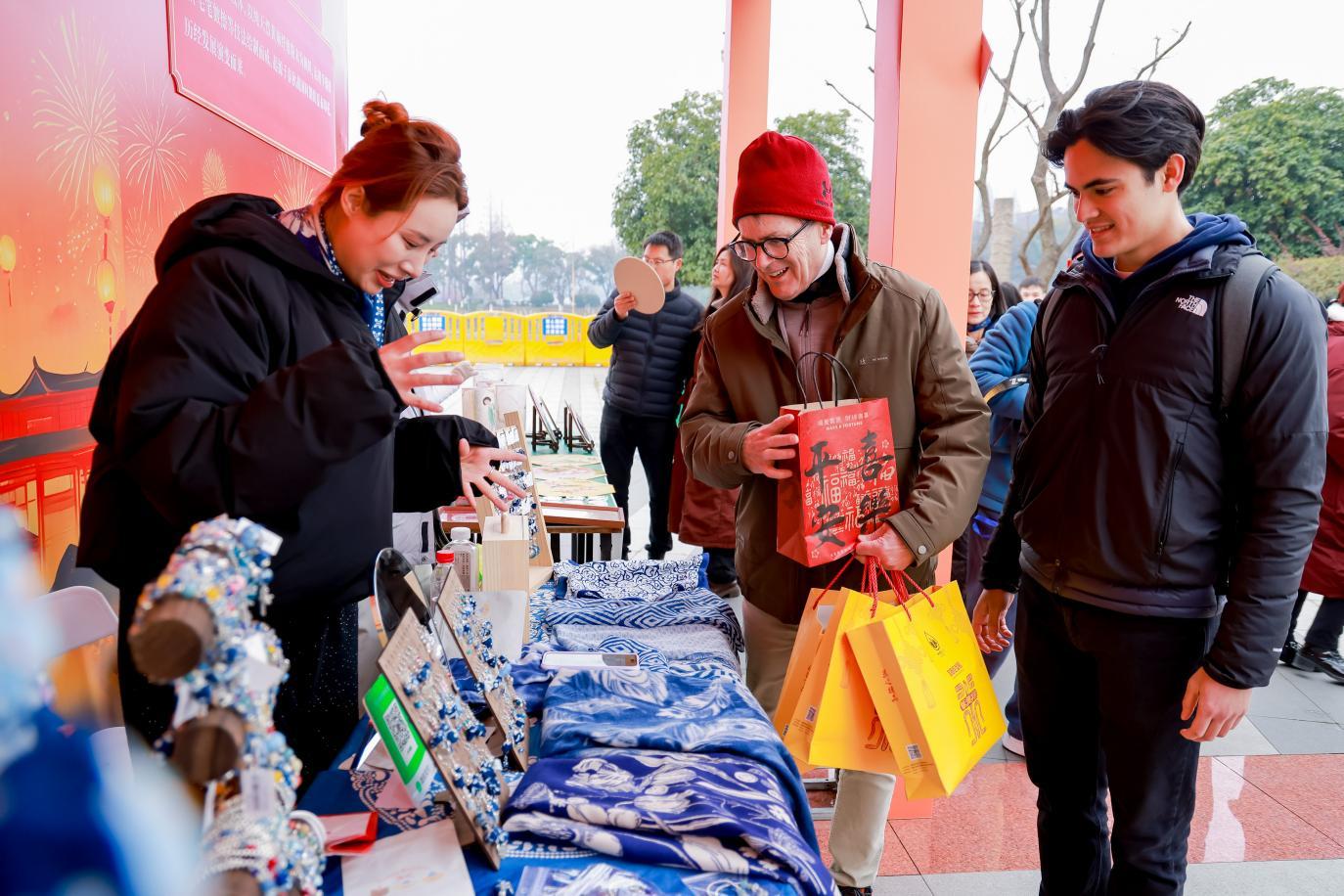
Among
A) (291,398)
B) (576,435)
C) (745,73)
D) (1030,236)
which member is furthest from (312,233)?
(1030,236)

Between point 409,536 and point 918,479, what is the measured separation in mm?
1939

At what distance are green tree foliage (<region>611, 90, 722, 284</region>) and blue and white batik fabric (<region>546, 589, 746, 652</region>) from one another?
7154mm

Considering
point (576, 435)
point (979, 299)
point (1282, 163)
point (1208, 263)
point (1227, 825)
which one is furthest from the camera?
point (1282, 163)

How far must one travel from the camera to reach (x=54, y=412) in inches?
68.1

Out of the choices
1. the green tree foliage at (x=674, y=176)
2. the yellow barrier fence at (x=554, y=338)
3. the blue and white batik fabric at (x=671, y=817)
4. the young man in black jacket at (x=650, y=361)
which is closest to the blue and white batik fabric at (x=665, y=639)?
the blue and white batik fabric at (x=671, y=817)

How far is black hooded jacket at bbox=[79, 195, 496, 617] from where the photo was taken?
106 centimetres

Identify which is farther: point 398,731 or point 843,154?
point 843,154

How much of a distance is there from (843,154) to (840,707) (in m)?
6.99

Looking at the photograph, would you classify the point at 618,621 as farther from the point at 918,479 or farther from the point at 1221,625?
the point at 1221,625

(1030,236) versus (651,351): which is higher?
(1030,236)

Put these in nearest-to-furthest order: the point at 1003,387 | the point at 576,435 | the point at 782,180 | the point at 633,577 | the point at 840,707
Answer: the point at 840,707
the point at 782,180
the point at 633,577
the point at 1003,387
the point at 576,435

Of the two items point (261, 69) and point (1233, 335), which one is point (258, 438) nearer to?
point (1233, 335)

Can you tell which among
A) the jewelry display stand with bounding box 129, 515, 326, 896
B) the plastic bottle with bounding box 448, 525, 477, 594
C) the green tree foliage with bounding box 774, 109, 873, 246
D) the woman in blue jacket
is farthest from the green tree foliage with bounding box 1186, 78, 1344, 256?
the jewelry display stand with bounding box 129, 515, 326, 896

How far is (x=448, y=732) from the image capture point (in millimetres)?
1010
